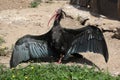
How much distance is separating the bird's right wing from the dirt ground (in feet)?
0.98

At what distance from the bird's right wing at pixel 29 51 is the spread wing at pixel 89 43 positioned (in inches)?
20.2

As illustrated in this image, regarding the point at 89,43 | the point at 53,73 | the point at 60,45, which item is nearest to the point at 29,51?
the point at 60,45

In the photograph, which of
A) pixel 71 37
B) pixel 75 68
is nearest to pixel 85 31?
pixel 71 37

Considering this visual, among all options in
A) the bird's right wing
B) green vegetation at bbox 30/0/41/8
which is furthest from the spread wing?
green vegetation at bbox 30/0/41/8

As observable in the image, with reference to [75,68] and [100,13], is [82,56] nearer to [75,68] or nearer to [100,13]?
[75,68]

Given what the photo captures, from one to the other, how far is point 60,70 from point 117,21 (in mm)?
3439

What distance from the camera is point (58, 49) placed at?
329 inches

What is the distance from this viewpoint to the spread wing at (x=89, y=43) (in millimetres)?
8141

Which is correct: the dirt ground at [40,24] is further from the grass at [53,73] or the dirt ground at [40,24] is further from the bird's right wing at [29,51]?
the grass at [53,73]

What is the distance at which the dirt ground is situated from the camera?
332 inches

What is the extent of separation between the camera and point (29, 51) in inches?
330

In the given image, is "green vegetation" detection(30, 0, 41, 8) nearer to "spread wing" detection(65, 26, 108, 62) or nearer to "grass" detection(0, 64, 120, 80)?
"spread wing" detection(65, 26, 108, 62)

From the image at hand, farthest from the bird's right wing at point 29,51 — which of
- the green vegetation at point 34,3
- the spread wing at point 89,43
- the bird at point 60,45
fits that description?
the green vegetation at point 34,3

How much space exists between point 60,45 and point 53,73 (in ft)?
4.10
